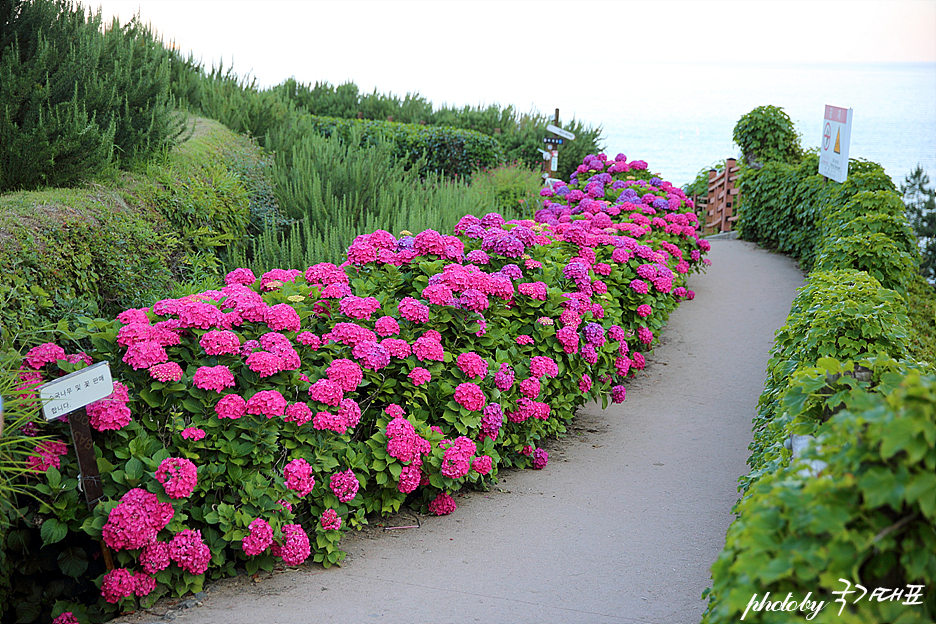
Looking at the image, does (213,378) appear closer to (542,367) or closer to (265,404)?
(265,404)

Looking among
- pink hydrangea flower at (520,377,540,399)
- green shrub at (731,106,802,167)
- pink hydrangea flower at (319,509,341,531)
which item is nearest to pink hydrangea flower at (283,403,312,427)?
pink hydrangea flower at (319,509,341,531)

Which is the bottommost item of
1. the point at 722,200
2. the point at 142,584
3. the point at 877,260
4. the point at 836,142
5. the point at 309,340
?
the point at 142,584

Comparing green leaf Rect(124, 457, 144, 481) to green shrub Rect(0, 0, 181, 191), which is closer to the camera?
green leaf Rect(124, 457, 144, 481)

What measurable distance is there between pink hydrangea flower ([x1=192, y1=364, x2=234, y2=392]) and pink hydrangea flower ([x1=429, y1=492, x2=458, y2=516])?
4.33 feet

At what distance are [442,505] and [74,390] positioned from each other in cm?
189

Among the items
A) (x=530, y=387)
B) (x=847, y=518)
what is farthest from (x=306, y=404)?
(x=847, y=518)

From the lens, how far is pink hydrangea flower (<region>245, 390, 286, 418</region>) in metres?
3.08

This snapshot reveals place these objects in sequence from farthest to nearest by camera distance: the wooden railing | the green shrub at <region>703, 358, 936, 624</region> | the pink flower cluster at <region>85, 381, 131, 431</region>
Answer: the wooden railing < the pink flower cluster at <region>85, 381, 131, 431</region> < the green shrub at <region>703, 358, 936, 624</region>

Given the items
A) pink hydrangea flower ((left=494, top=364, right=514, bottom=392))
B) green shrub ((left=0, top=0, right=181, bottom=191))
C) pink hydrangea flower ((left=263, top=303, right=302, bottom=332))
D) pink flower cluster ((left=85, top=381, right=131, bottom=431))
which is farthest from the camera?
green shrub ((left=0, top=0, right=181, bottom=191))

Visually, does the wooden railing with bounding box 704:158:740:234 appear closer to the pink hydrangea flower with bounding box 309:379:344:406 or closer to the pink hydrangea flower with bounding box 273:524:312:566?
the pink hydrangea flower with bounding box 309:379:344:406

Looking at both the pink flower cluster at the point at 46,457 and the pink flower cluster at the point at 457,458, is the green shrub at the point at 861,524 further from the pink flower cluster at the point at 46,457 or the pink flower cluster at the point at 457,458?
the pink flower cluster at the point at 46,457

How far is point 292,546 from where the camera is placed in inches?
122

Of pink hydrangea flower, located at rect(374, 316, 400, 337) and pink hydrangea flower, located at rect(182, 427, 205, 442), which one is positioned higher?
pink hydrangea flower, located at rect(374, 316, 400, 337)

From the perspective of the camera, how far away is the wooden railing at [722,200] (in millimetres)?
16688
